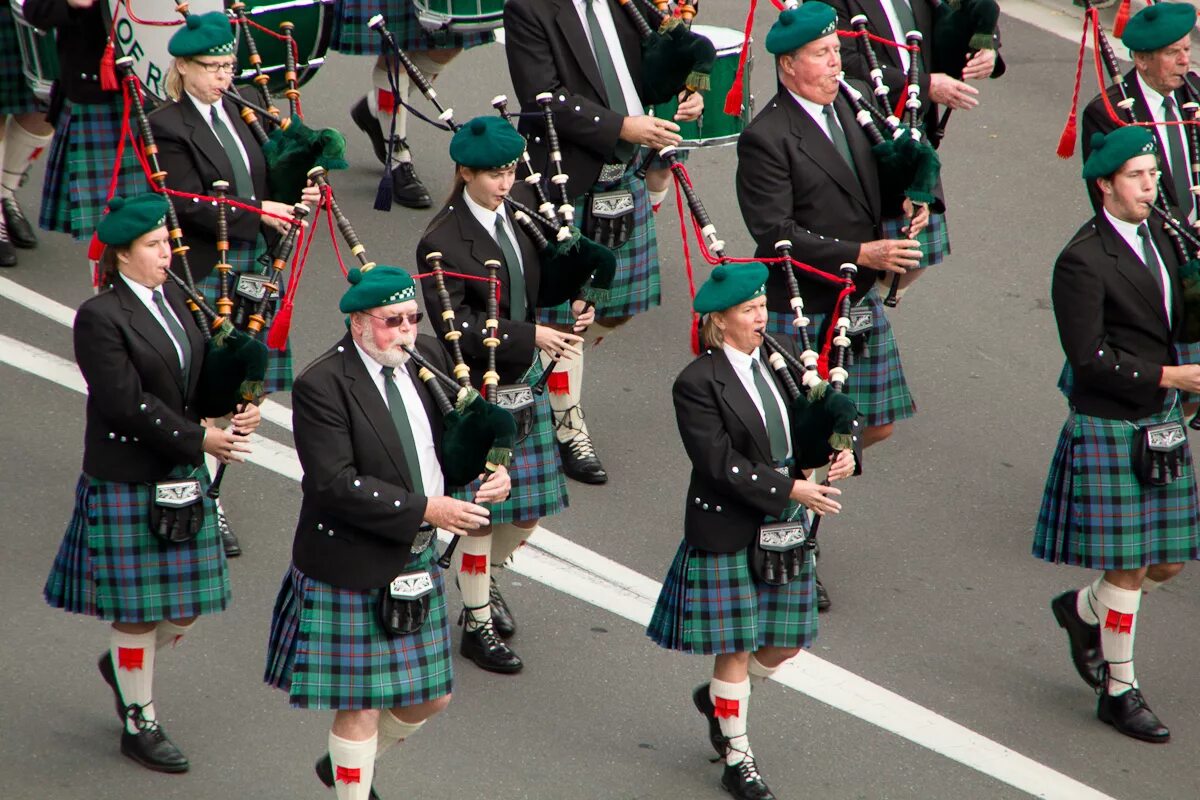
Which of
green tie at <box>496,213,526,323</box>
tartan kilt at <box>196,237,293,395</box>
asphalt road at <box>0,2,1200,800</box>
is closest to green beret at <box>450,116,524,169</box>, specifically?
green tie at <box>496,213,526,323</box>

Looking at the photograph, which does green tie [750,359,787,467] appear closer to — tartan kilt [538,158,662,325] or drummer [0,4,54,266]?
tartan kilt [538,158,662,325]

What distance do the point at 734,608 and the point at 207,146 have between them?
2318 mm

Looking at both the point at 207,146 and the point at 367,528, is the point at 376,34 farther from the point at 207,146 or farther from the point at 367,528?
the point at 367,528

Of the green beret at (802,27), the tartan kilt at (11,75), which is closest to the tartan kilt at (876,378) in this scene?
the green beret at (802,27)

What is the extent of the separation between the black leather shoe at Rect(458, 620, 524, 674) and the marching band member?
1.09 m

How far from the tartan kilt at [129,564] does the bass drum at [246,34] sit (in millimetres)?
1710

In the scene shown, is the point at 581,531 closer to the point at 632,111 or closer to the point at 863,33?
the point at 632,111

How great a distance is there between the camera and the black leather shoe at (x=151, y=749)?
5.05 meters

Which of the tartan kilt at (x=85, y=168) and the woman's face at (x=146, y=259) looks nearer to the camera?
the woman's face at (x=146, y=259)

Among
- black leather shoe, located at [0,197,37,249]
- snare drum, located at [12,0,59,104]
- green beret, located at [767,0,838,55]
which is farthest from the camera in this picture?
black leather shoe, located at [0,197,37,249]

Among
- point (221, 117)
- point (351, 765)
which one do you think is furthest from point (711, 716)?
point (221, 117)

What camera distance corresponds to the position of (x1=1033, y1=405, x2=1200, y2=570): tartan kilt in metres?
5.48

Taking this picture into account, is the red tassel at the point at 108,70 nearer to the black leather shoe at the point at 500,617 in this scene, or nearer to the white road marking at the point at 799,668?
the white road marking at the point at 799,668

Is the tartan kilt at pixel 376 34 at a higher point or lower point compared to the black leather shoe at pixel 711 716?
higher
